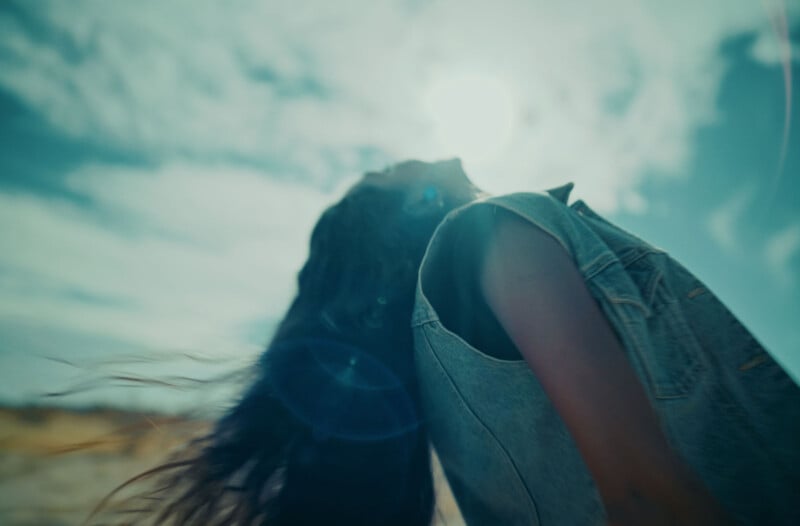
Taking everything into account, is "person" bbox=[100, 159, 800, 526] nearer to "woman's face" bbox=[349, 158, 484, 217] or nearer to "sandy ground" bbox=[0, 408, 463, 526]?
"woman's face" bbox=[349, 158, 484, 217]

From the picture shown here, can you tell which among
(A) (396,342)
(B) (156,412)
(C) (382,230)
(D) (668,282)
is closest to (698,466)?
(D) (668,282)

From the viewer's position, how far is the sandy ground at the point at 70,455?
4.91 feet

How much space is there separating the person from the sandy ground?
19 cm

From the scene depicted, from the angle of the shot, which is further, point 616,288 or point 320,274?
point 320,274

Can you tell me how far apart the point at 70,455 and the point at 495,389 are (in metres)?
1.67

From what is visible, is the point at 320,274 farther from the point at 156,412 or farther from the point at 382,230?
the point at 156,412

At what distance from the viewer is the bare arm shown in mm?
841

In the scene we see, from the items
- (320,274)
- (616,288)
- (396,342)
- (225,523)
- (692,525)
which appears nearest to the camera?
(692,525)

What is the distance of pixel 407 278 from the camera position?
1663 millimetres

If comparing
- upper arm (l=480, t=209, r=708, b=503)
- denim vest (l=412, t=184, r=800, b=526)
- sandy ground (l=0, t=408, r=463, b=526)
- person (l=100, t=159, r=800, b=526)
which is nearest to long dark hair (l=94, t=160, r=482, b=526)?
person (l=100, t=159, r=800, b=526)

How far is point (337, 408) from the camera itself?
5.04ft

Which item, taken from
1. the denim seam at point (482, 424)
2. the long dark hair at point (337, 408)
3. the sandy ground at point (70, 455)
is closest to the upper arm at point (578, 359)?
the denim seam at point (482, 424)

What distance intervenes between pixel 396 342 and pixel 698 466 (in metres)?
1.02

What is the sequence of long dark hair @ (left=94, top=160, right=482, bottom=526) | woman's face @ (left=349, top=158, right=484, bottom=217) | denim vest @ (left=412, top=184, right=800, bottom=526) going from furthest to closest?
woman's face @ (left=349, top=158, right=484, bottom=217), long dark hair @ (left=94, top=160, right=482, bottom=526), denim vest @ (left=412, top=184, right=800, bottom=526)
